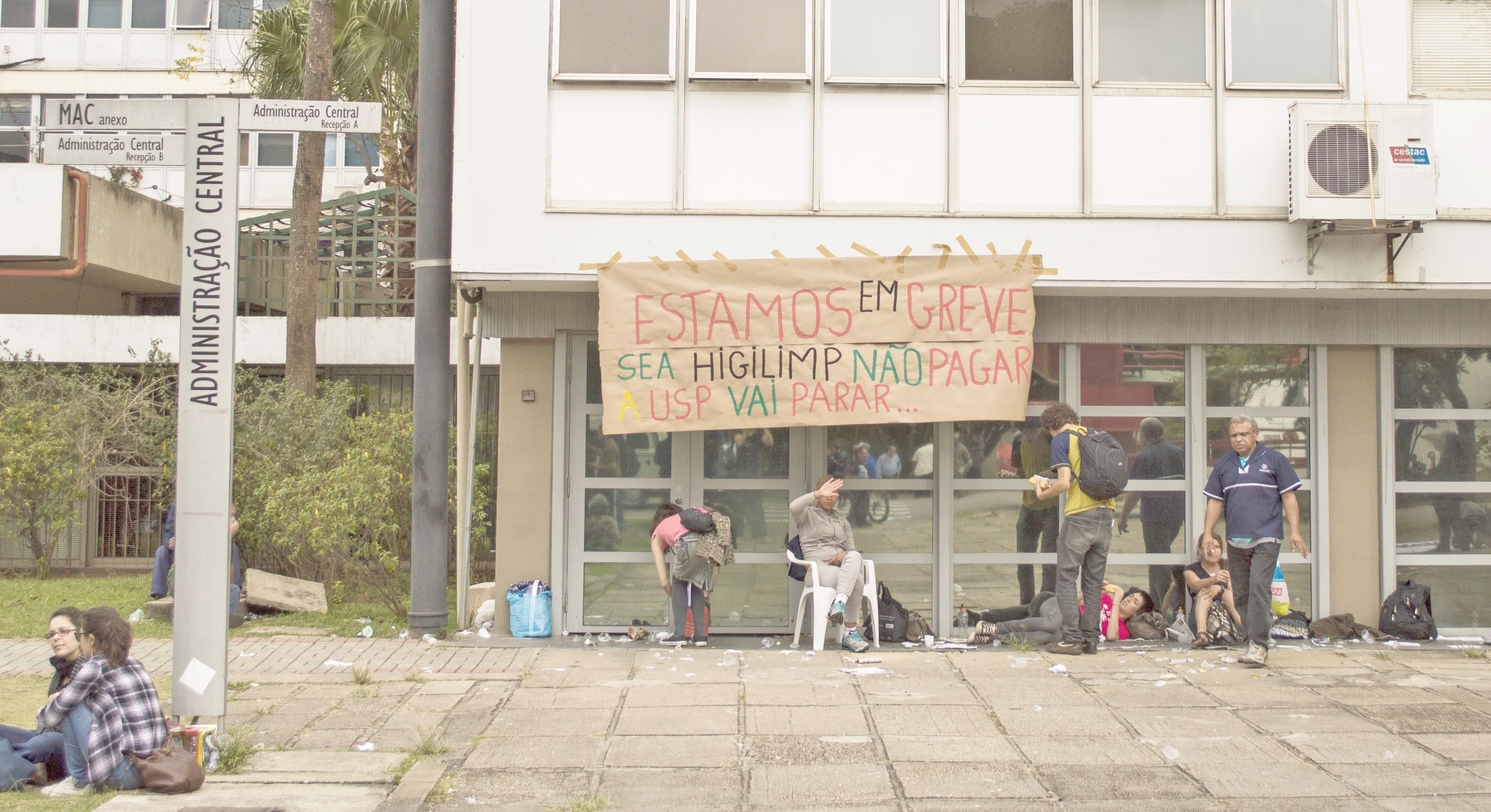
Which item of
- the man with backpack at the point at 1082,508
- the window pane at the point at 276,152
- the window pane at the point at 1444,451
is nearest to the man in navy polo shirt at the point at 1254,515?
the man with backpack at the point at 1082,508

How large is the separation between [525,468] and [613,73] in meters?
3.38

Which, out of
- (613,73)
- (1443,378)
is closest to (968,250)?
(613,73)

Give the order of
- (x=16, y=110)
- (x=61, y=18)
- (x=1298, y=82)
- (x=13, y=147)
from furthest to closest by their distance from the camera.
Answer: (x=61, y=18), (x=16, y=110), (x=13, y=147), (x=1298, y=82)

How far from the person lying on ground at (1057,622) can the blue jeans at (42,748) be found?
648 centimetres

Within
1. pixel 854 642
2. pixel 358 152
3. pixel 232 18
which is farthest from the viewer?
pixel 232 18

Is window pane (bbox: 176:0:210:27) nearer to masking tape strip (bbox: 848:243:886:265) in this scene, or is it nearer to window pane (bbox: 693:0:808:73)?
window pane (bbox: 693:0:808:73)

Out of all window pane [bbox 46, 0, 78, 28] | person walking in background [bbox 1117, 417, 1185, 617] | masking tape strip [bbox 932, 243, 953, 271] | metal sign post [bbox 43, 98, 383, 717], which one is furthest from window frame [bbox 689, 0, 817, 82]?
window pane [bbox 46, 0, 78, 28]

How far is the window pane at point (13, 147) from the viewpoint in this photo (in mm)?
22859

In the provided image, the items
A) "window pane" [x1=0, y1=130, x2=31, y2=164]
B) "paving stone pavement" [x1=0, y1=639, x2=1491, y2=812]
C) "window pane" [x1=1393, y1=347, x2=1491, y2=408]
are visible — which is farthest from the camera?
"window pane" [x1=0, y1=130, x2=31, y2=164]

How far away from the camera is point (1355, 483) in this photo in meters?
10.2

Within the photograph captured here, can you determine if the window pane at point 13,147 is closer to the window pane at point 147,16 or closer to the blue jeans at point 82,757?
the window pane at point 147,16

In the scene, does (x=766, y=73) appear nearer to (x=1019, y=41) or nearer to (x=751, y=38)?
(x=751, y=38)

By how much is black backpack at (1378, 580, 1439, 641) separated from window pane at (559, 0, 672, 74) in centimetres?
747

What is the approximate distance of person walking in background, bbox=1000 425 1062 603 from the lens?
10031 millimetres
